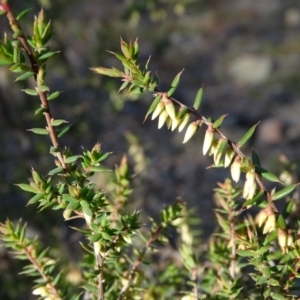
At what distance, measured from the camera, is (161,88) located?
6.88 m

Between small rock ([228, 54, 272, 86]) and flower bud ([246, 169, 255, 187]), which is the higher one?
flower bud ([246, 169, 255, 187])

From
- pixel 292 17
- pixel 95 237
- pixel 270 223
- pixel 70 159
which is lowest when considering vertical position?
pixel 292 17

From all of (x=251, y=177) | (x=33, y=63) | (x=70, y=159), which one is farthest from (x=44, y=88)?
(x=251, y=177)

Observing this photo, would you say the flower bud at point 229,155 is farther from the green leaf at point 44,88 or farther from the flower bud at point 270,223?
the green leaf at point 44,88

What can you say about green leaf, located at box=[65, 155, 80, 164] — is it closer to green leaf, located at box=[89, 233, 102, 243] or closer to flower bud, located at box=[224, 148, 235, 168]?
green leaf, located at box=[89, 233, 102, 243]

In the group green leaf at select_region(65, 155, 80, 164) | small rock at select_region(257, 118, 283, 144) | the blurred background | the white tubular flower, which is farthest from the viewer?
small rock at select_region(257, 118, 283, 144)

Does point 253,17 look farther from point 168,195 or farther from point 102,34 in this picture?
point 102,34

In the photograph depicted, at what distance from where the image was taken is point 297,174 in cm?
212

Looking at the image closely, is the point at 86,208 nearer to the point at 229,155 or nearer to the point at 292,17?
the point at 229,155

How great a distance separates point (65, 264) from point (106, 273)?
3.96ft

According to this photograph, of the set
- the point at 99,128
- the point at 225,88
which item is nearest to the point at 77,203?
the point at 99,128

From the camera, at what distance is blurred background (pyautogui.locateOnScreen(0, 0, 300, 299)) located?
3.56m

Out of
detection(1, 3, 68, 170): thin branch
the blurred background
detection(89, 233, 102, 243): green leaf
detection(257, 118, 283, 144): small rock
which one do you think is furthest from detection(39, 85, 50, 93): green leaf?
detection(257, 118, 283, 144): small rock

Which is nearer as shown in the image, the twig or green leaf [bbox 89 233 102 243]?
green leaf [bbox 89 233 102 243]
